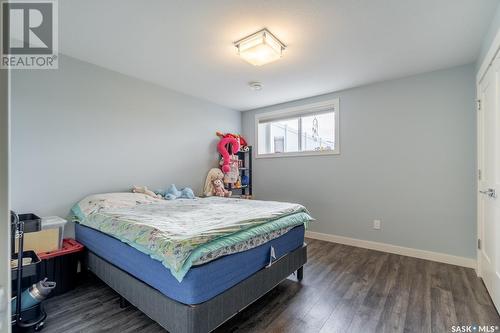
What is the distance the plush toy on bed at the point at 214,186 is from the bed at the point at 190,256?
1.52 metres

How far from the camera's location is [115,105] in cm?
290

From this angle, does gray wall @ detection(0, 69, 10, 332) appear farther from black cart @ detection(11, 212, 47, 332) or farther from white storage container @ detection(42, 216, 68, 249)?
white storage container @ detection(42, 216, 68, 249)

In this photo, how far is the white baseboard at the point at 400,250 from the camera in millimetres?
2654

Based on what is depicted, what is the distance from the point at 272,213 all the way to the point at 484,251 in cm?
216

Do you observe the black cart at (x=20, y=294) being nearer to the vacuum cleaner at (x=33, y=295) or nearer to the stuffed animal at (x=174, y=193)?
the vacuum cleaner at (x=33, y=295)

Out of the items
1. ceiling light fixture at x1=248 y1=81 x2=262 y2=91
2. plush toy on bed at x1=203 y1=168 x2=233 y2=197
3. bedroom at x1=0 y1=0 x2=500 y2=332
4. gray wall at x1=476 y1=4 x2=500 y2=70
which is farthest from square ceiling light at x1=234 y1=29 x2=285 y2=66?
plush toy on bed at x1=203 y1=168 x2=233 y2=197

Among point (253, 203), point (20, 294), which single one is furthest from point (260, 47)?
point (20, 294)

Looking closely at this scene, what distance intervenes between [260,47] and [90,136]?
2.19 meters

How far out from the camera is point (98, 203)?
7.77 feet

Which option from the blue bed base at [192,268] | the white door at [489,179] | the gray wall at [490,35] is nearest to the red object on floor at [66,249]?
the blue bed base at [192,268]

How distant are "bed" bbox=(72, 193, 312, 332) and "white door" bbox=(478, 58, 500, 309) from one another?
1535mm

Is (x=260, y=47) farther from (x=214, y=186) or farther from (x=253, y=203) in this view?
(x=214, y=186)

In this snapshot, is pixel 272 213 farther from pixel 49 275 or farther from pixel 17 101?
pixel 17 101

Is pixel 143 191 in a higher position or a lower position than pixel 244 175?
lower
